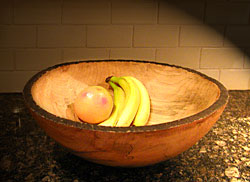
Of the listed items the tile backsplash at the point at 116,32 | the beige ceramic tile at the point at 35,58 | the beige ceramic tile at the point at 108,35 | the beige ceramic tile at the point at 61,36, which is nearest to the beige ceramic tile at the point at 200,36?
the tile backsplash at the point at 116,32

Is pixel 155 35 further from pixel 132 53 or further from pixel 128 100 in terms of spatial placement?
pixel 128 100

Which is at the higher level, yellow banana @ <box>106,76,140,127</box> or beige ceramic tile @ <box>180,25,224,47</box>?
beige ceramic tile @ <box>180,25,224,47</box>

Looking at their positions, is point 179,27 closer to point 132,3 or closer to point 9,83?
point 132,3

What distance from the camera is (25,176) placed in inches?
30.5

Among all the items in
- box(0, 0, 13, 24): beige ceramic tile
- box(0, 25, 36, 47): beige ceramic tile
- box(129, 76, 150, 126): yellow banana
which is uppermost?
box(0, 0, 13, 24): beige ceramic tile

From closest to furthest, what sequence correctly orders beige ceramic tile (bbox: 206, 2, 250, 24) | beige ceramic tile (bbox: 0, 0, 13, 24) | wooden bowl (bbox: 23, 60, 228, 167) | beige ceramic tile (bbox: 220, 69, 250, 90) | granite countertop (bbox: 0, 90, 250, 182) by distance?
wooden bowl (bbox: 23, 60, 228, 167) < granite countertop (bbox: 0, 90, 250, 182) < beige ceramic tile (bbox: 0, 0, 13, 24) < beige ceramic tile (bbox: 206, 2, 250, 24) < beige ceramic tile (bbox: 220, 69, 250, 90)

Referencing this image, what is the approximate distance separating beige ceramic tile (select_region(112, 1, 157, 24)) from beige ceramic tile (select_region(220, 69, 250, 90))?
0.40 meters

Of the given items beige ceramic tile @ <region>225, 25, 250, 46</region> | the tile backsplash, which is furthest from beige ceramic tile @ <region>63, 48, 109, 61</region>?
beige ceramic tile @ <region>225, 25, 250, 46</region>

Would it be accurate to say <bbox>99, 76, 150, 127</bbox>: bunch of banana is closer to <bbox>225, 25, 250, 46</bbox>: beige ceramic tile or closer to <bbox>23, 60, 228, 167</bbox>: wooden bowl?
<bbox>23, 60, 228, 167</bbox>: wooden bowl

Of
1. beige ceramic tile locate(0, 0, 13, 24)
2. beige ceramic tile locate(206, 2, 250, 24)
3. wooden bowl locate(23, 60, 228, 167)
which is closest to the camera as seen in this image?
wooden bowl locate(23, 60, 228, 167)

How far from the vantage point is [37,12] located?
4.24 ft

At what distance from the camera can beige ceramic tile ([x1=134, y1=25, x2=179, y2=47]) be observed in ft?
4.45

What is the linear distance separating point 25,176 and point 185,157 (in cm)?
40

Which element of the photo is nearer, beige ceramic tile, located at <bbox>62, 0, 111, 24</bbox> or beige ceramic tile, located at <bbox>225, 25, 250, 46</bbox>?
beige ceramic tile, located at <bbox>62, 0, 111, 24</bbox>
